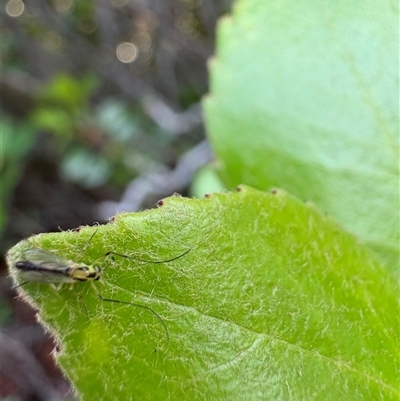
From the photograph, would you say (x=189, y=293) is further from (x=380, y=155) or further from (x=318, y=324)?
(x=380, y=155)

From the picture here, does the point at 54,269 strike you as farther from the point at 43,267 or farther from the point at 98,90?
the point at 98,90

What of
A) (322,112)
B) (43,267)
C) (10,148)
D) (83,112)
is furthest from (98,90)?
(43,267)

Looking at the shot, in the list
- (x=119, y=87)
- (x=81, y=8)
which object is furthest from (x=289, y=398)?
(x=81, y=8)

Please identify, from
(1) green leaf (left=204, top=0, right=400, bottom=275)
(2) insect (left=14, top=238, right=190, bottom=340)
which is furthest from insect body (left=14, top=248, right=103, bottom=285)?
(1) green leaf (left=204, top=0, right=400, bottom=275)

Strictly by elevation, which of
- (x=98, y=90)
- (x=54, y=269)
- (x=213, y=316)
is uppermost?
(x=54, y=269)

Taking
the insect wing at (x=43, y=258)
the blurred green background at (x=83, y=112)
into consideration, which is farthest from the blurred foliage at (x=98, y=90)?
the insect wing at (x=43, y=258)

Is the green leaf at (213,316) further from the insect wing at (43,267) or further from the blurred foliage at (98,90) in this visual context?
the blurred foliage at (98,90)
